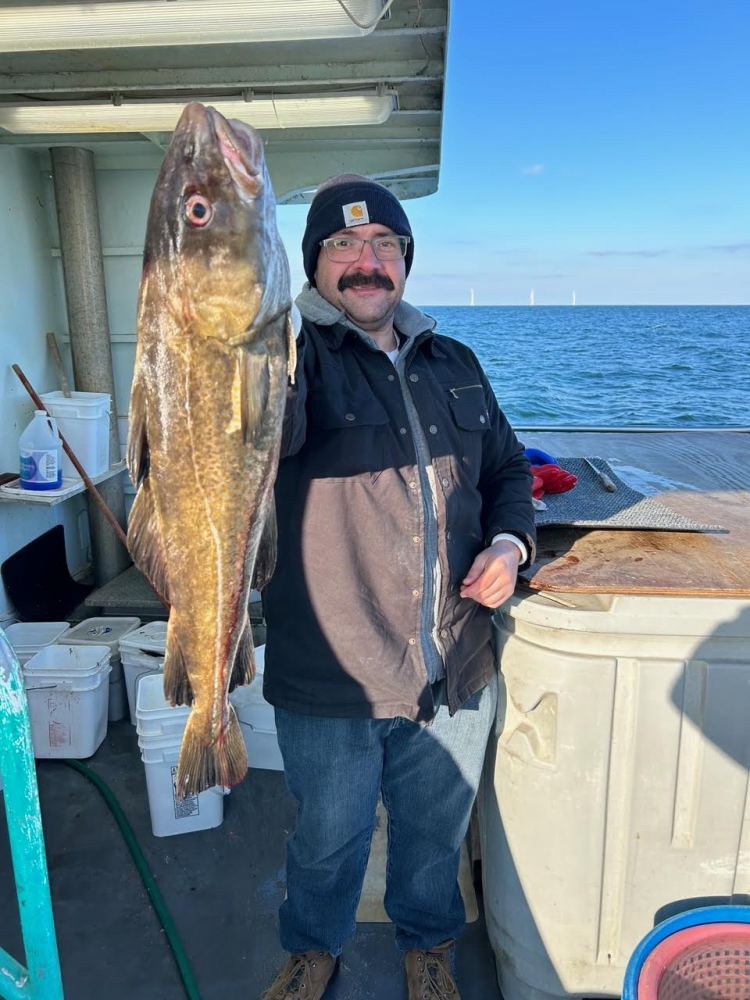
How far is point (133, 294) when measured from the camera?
19.7 feet

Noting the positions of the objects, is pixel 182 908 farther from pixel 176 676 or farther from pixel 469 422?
pixel 469 422

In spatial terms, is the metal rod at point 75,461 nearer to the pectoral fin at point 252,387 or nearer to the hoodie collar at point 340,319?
the hoodie collar at point 340,319

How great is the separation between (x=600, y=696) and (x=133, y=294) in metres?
5.26

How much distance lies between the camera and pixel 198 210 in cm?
143

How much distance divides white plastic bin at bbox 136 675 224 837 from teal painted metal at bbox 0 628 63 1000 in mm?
1571

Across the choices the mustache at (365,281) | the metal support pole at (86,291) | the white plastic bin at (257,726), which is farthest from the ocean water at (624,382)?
the mustache at (365,281)

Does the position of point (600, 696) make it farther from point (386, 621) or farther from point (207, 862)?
point (207, 862)

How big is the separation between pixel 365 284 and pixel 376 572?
2.88 ft

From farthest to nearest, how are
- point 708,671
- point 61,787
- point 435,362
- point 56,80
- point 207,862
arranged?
point 56,80 → point 61,787 → point 207,862 → point 435,362 → point 708,671

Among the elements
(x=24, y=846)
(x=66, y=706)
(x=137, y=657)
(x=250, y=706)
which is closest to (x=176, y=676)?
(x=24, y=846)

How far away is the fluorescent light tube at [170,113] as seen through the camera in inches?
172

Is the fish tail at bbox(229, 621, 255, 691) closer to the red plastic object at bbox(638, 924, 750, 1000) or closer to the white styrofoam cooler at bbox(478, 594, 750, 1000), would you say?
the white styrofoam cooler at bbox(478, 594, 750, 1000)

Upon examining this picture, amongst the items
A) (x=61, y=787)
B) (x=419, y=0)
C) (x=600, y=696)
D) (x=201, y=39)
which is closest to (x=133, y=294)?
(x=201, y=39)

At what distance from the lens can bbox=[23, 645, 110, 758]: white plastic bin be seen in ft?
12.9
